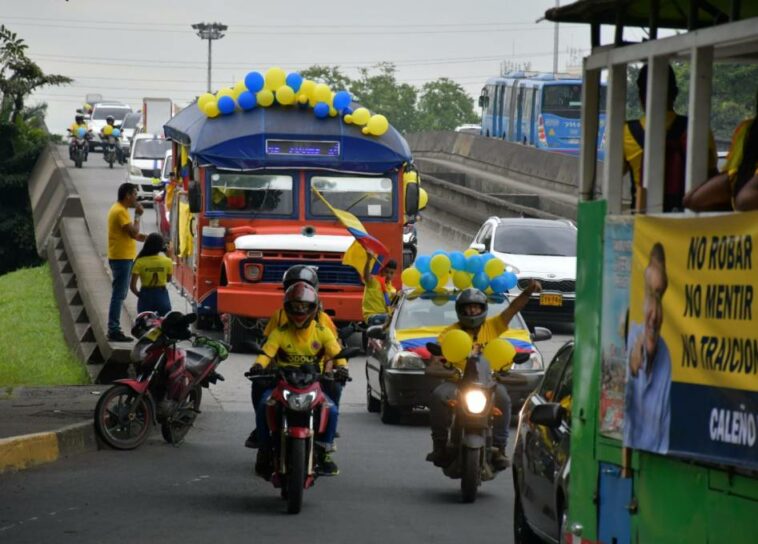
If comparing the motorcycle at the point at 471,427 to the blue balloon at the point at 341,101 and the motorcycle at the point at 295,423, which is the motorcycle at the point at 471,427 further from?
the blue balloon at the point at 341,101

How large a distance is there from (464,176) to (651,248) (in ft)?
170

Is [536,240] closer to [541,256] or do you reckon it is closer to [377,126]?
[541,256]

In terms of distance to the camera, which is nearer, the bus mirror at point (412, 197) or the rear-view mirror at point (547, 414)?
the rear-view mirror at point (547, 414)

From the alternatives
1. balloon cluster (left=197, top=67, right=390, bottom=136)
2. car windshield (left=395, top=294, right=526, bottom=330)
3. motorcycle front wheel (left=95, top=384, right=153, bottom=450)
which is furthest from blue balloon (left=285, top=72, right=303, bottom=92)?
motorcycle front wheel (left=95, top=384, right=153, bottom=450)

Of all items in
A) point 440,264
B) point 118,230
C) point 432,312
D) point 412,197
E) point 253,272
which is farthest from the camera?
point 412,197

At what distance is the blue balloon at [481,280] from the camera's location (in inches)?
656

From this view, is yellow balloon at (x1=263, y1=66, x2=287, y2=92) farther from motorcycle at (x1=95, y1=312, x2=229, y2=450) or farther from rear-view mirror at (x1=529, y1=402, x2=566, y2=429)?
rear-view mirror at (x1=529, y1=402, x2=566, y2=429)

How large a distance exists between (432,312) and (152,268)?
3.12 m

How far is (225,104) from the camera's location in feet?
78.4

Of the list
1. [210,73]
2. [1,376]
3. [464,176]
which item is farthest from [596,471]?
[210,73]

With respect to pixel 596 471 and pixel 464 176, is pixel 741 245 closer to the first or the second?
pixel 596 471

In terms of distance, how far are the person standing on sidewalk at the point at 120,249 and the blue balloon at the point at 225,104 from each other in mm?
2989

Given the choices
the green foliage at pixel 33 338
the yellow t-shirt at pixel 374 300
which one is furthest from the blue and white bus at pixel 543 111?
the yellow t-shirt at pixel 374 300

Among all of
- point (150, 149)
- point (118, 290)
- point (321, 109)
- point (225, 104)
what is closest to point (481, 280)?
point (118, 290)
